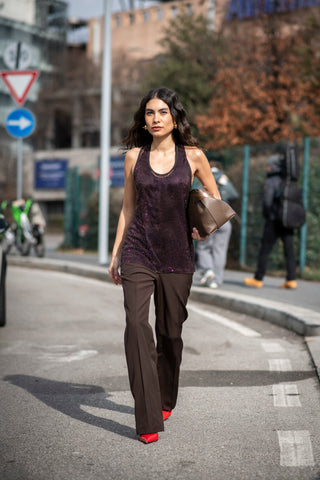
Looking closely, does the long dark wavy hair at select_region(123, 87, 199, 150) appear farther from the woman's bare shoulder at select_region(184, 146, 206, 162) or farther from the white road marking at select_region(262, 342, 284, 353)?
the white road marking at select_region(262, 342, 284, 353)

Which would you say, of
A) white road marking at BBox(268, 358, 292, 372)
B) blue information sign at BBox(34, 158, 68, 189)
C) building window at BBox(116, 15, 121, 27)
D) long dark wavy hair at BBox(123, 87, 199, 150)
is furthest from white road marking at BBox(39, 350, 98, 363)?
building window at BBox(116, 15, 121, 27)

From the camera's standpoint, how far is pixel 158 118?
395 centimetres

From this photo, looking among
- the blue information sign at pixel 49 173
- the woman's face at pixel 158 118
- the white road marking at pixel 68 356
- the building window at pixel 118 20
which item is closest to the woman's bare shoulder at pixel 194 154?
the woman's face at pixel 158 118

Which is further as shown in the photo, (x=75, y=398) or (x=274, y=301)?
(x=274, y=301)

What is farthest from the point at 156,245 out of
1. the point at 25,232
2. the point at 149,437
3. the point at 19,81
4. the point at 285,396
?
the point at 25,232

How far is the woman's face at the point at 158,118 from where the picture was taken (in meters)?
3.95

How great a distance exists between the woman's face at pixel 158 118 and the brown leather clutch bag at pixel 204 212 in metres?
0.36

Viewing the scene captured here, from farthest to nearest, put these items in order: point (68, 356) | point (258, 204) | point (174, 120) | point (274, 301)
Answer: point (258, 204)
point (274, 301)
point (68, 356)
point (174, 120)

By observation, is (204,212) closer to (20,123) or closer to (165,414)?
(165,414)

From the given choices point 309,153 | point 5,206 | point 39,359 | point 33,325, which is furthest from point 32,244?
point 39,359

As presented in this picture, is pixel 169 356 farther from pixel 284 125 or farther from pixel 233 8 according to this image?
pixel 233 8

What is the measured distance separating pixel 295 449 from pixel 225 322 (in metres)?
4.40

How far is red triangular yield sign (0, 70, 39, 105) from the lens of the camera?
14.5 meters

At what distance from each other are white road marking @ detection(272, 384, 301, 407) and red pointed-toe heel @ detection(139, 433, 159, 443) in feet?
3.61
